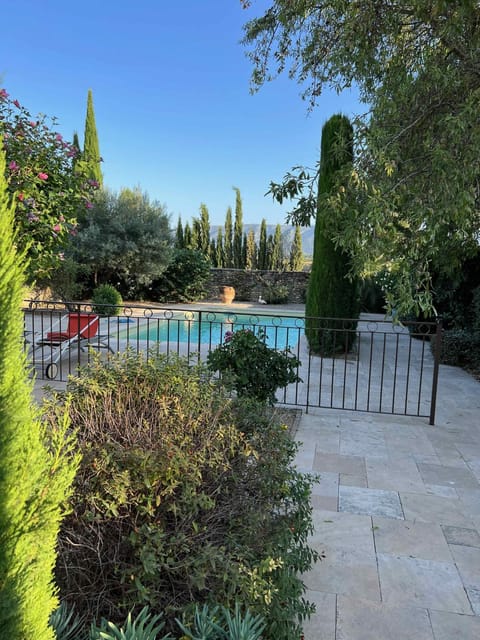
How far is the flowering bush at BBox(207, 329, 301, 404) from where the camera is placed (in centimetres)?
355

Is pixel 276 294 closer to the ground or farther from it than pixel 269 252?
closer to the ground

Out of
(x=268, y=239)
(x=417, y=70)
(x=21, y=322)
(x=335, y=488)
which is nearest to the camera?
(x=21, y=322)

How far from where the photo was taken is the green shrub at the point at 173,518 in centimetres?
131

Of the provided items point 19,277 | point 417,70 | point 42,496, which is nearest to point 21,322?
point 19,277

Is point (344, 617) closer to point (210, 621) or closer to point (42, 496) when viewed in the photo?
point (210, 621)

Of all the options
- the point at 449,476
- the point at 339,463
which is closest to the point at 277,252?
the point at 339,463

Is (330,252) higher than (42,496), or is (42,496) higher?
(330,252)

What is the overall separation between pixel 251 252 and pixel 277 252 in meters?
1.25

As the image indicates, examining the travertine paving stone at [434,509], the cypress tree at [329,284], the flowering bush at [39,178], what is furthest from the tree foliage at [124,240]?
the travertine paving stone at [434,509]

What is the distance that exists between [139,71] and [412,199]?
10.1 metres

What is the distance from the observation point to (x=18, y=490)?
0.87 meters

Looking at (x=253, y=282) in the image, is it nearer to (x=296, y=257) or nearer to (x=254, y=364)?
(x=296, y=257)

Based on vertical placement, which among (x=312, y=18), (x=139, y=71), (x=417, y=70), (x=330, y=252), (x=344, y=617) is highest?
(x=139, y=71)

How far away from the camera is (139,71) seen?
35.4 feet
